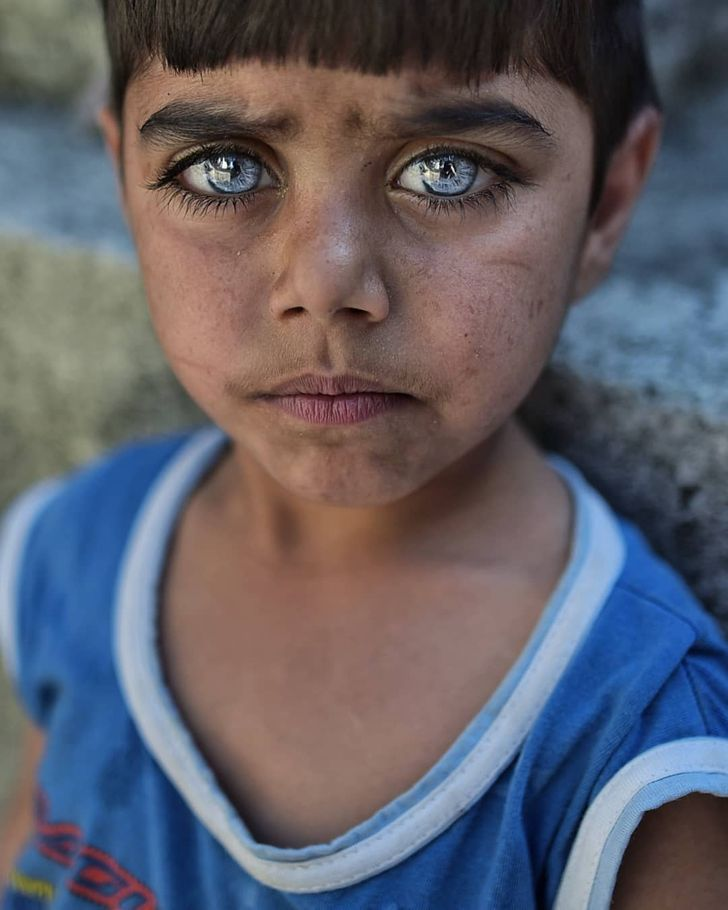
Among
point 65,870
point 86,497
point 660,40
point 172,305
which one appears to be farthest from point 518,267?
point 660,40

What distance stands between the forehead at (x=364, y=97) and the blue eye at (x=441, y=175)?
0.17 ft

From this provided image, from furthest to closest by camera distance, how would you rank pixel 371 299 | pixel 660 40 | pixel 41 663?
pixel 660 40 < pixel 41 663 < pixel 371 299

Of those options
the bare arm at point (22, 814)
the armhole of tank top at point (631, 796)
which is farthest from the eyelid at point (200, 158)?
the bare arm at point (22, 814)

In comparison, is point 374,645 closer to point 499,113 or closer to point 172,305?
point 172,305

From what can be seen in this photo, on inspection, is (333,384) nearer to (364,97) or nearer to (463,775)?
(364,97)

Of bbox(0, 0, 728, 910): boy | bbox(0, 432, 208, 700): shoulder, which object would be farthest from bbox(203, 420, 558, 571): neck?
bbox(0, 432, 208, 700): shoulder

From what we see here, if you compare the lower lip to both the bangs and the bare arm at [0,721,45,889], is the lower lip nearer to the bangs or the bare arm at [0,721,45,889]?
the bangs

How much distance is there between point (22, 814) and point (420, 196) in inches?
42.0

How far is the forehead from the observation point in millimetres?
814

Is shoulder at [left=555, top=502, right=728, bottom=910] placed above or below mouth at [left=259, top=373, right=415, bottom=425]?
below

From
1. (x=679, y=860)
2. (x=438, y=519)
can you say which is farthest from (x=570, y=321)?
(x=679, y=860)

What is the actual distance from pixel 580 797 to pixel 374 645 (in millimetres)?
264

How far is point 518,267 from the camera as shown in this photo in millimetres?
917

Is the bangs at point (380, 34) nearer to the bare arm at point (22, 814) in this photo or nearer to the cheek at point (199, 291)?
the cheek at point (199, 291)
